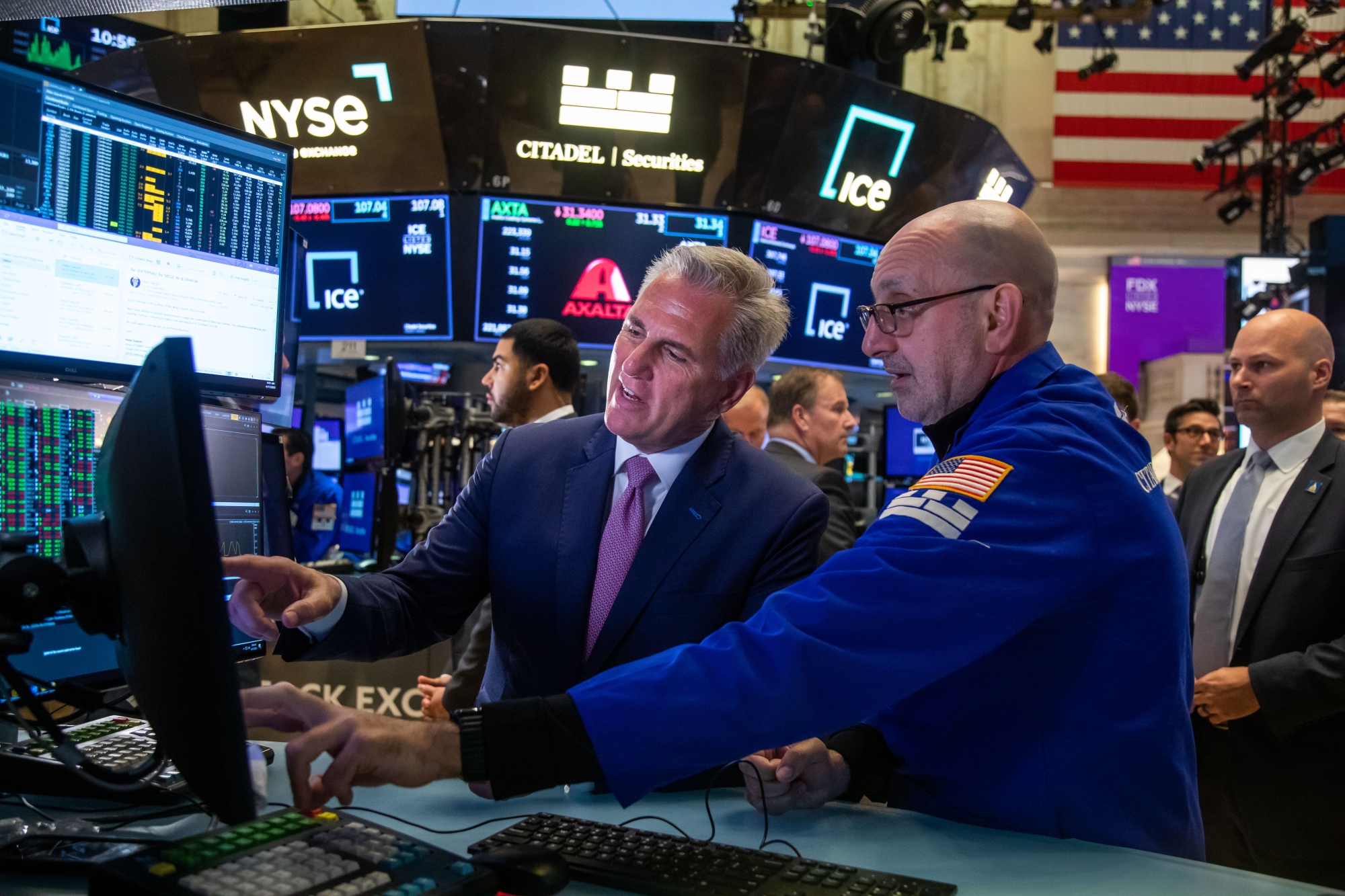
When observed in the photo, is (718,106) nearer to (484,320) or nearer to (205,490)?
(484,320)

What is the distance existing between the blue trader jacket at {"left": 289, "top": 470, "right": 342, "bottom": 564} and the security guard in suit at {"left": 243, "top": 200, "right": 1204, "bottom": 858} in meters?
3.87

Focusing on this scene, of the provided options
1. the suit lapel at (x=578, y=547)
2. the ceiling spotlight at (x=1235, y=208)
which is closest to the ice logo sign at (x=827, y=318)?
the suit lapel at (x=578, y=547)

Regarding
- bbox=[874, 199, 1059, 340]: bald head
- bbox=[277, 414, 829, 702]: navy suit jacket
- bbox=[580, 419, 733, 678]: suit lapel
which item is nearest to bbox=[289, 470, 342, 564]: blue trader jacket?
bbox=[277, 414, 829, 702]: navy suit jacket

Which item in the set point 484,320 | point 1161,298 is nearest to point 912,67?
point 1161,298

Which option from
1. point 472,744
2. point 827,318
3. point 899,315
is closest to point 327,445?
point 827,318

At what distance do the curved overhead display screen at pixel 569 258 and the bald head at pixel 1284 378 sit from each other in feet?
9.19

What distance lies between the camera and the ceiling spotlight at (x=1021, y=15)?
22.0ft

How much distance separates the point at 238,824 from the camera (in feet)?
2.81

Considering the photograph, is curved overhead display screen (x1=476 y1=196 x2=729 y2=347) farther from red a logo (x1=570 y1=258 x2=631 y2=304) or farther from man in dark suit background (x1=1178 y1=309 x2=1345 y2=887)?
man in dark suit background (x1=1178 y1=309 x2=1345 y2=887)

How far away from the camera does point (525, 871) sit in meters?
0.93

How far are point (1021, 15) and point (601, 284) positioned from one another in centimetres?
382

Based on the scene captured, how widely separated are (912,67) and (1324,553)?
8365mm

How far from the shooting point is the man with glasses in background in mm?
5074

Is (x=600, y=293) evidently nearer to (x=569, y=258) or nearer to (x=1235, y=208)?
(x=569, y=258)
